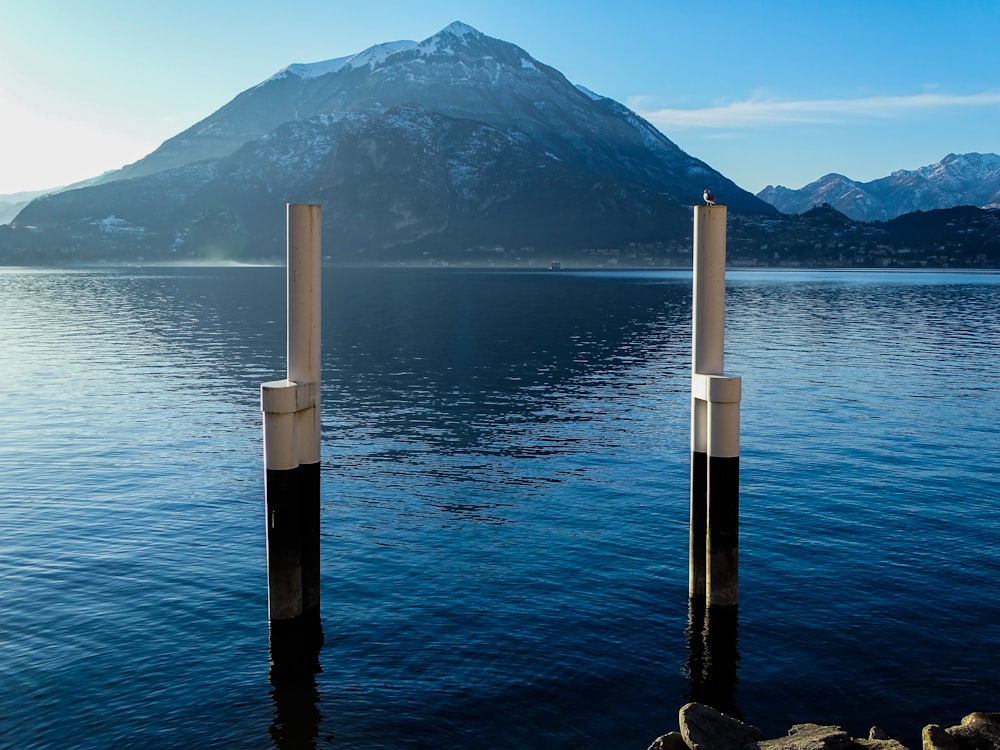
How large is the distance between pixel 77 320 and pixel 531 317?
56829 millimetres

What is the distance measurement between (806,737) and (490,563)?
40.3ft

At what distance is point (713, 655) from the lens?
2066cm

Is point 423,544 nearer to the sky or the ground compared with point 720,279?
nearer to the ground

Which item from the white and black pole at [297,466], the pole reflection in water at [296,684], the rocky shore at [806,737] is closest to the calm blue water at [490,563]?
the pole reflection in water at [296,684]

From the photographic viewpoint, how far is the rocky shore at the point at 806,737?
15344 mm

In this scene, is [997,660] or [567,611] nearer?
[997,660]

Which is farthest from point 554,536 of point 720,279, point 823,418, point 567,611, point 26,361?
point 26,361

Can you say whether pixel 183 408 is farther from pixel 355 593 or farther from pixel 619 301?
pixel 619 301

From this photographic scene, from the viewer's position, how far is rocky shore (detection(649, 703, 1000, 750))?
15344mm

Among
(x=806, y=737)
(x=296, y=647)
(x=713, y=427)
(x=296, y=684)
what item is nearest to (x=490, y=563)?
(x=296, y=647)

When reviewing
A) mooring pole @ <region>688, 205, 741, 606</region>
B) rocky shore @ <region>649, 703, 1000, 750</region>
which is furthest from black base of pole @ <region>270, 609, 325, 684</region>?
mooring pole @ <region>688, 205, 741, 606</region>

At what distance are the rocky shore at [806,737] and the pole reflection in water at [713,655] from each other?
7.32 feet

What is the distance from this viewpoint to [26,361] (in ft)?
248

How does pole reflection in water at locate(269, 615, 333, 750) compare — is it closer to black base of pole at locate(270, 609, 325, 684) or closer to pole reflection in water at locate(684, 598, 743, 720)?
black base of pole at locate(270, 609, 325, 684)
